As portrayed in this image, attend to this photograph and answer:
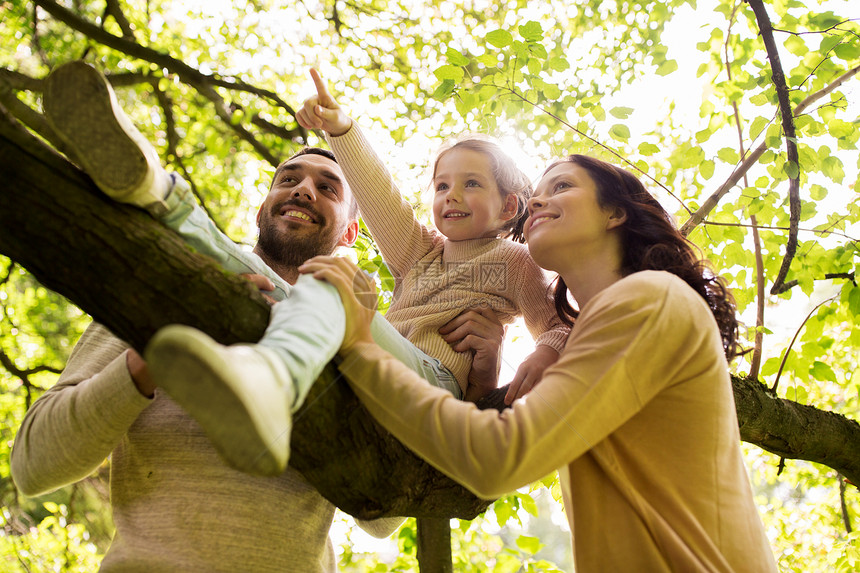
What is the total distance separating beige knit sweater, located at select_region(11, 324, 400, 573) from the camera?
149cm

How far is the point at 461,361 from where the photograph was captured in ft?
6.51

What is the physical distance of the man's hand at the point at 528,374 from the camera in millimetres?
1754

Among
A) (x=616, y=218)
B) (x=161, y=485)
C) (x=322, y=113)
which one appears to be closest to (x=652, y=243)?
(x=616, y=218)

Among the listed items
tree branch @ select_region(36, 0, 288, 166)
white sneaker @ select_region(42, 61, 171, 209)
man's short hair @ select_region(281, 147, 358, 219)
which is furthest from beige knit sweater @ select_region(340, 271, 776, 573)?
tree branch @ select_region(36, 0, 288, 166)

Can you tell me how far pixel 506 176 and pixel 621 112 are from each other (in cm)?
52

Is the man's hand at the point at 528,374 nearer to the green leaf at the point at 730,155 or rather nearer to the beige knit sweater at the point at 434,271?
the beige knit sweater at the point at 434,271

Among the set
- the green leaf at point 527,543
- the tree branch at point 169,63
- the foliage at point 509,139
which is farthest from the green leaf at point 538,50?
→ the tree branch at point 169,63

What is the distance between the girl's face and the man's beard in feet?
1.65

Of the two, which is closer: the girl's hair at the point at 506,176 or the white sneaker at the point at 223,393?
the white sneaker at the point at 223,393

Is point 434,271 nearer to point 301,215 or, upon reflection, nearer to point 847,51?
point 301,215

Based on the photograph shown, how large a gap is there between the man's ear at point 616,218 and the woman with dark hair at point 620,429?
1.55ft

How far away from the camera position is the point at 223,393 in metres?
0.89

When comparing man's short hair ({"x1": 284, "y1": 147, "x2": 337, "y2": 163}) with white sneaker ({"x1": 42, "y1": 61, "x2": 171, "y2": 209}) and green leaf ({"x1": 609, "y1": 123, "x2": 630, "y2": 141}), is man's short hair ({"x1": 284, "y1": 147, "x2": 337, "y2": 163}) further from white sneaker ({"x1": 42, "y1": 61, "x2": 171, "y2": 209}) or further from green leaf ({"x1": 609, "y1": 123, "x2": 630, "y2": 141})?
white sneaker ({"x1": 42, "y1": 61, "x2": 171, "y2": 209})

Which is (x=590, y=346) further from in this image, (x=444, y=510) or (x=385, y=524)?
(x=385, y=524)
